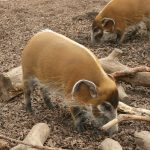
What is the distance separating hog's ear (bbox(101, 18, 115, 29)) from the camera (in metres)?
7.68

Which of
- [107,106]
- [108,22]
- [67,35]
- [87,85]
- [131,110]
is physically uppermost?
[87,85]

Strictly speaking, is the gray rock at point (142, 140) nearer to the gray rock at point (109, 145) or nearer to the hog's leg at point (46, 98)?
the gray rock at point (109, 145)

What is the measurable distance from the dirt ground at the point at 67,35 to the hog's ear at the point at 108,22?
306 millimetres

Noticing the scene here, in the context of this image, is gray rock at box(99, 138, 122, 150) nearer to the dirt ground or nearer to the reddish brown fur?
the dirt ground

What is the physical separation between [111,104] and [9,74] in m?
1.42

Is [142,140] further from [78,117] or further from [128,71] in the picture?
[128,71]

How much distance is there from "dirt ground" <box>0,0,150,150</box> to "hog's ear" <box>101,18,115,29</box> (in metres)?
0.31

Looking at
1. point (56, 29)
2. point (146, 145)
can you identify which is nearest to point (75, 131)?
point (146, 145)

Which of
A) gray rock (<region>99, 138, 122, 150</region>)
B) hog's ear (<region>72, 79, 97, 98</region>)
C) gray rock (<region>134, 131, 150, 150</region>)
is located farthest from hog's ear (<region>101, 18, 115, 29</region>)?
gray rock (<region>99, 138, 122, 150</region>)

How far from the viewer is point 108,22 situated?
7727 mm

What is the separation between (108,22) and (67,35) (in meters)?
0.70

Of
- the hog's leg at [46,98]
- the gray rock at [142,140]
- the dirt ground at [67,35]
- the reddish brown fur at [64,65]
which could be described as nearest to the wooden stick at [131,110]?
the dirt ground at [67,35]

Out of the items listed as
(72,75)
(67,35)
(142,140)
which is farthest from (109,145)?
(67,35)

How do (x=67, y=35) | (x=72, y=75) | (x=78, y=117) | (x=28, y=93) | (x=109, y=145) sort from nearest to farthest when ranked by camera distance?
(x=109, y=145) < (x=72, y=75) < (x=78, y=117) < (x=28, y=93) < (x=67, y=35)
